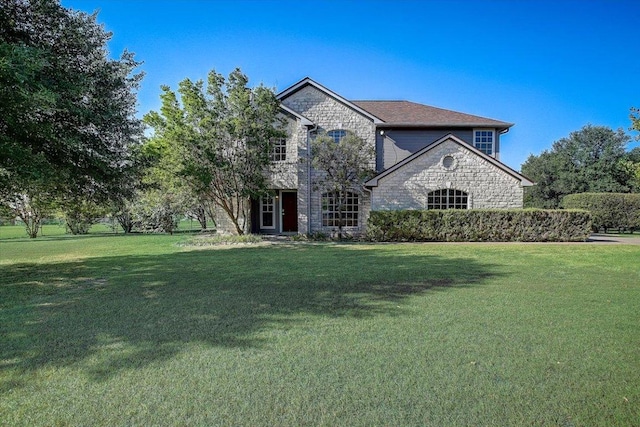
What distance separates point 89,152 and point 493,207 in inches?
678

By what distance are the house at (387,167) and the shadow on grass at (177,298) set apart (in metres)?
7.39

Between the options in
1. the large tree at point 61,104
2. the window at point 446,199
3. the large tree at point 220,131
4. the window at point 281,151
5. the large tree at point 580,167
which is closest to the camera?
the large tree at point 61,104

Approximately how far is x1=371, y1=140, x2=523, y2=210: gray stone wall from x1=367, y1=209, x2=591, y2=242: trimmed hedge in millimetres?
1813

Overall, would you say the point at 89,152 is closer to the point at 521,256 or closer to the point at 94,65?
the point at 94,65

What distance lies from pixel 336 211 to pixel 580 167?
35.5 meters

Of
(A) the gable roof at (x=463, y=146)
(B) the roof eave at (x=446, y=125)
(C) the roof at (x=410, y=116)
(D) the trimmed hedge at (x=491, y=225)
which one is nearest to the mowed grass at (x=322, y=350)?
(D) the trimmed hedge at (x=491, y=225)

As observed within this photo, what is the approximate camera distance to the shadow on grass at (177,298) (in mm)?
4324

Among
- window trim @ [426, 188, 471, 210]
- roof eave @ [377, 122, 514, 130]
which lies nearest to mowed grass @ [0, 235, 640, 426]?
window trim @ [426, 188, 471, 210]

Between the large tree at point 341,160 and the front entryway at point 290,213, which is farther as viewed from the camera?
the front entryway at point 290,213

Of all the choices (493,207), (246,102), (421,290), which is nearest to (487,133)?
(493,207)

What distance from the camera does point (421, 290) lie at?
23.6 ft

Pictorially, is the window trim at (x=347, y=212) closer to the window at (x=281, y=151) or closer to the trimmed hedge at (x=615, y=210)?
the window at (x=281, y=151)

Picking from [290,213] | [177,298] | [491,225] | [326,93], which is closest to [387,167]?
[326,93]

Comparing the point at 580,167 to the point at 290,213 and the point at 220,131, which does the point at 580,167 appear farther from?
the point at 220,131
